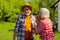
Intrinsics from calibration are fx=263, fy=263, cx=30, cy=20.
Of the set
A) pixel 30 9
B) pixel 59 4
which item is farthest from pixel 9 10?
pixel 30 9

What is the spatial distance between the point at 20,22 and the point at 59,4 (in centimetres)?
1654

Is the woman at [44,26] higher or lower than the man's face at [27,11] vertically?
lower

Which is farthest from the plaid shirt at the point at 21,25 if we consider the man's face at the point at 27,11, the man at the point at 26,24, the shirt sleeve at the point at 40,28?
the shirt sleeve at the point at 40,28

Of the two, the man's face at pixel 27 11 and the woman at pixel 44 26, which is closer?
the woman at pixel 44 26

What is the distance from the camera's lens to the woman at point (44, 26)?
19.1ft

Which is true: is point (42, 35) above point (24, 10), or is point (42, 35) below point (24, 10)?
below

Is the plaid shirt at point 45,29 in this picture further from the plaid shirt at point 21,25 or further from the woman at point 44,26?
the plaid shirt at point 21,25

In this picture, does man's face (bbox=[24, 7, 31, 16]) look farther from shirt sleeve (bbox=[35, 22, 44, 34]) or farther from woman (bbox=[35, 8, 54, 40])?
shirt sleeve (bbox=[35, 22, 44, 34])

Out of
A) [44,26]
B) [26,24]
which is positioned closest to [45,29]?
[44,26]

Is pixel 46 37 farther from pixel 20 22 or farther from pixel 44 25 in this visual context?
pixel 20 22

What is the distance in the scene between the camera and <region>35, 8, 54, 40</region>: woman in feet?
19.1

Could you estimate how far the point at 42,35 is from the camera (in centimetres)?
589

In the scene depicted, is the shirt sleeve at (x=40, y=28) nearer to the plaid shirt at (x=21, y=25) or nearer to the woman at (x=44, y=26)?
the woman at (x=44, y=26)

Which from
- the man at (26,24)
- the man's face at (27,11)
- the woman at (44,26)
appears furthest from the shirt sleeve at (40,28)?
the man's face at (27,11)
